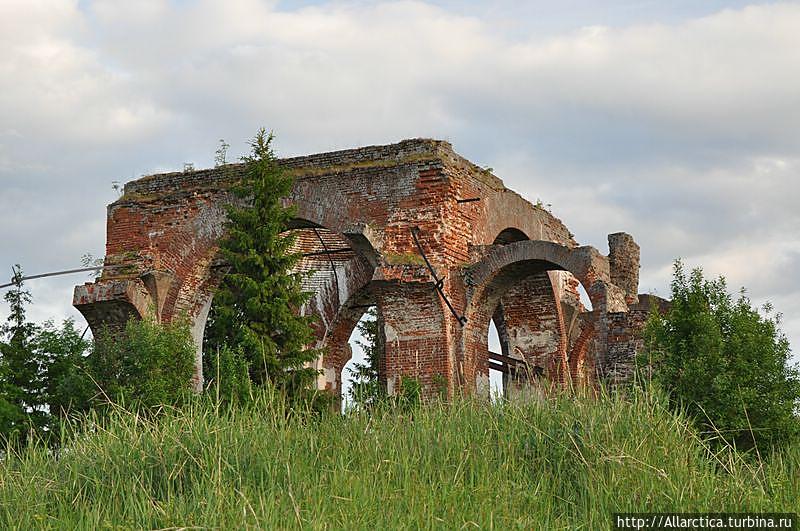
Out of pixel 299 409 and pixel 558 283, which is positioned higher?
pixel 558 283

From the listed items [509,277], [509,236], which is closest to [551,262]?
[509,277]

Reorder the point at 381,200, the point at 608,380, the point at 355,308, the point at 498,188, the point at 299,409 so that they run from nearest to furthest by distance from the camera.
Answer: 1. the point at 299,409
2. the point at 608,380
3. the point at 381,200
4. the point at 498,188
5. the point at 355,308

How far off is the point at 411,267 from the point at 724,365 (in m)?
5.52

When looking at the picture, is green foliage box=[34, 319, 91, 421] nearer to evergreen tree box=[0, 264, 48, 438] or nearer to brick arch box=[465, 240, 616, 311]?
evergreen tree box=[0, 264, 48, 438]

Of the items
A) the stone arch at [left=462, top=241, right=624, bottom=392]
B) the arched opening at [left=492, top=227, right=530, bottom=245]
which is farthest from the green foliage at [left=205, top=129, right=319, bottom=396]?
the arched opening at [left=492, top=227, right=530, bottom=245]

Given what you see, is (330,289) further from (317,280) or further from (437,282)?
(437,282)

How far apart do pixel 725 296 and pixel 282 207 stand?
7310 mm

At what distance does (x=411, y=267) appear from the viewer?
16.8 metres

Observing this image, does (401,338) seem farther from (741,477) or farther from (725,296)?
(741,477)

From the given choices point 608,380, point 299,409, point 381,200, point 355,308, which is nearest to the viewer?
point 299,409

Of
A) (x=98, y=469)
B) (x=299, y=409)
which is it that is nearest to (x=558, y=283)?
(x=299, y=409)

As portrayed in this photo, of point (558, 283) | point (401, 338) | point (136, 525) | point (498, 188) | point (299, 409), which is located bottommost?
point (136, 525)

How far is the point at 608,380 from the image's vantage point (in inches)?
642

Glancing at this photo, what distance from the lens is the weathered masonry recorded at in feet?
55.6
